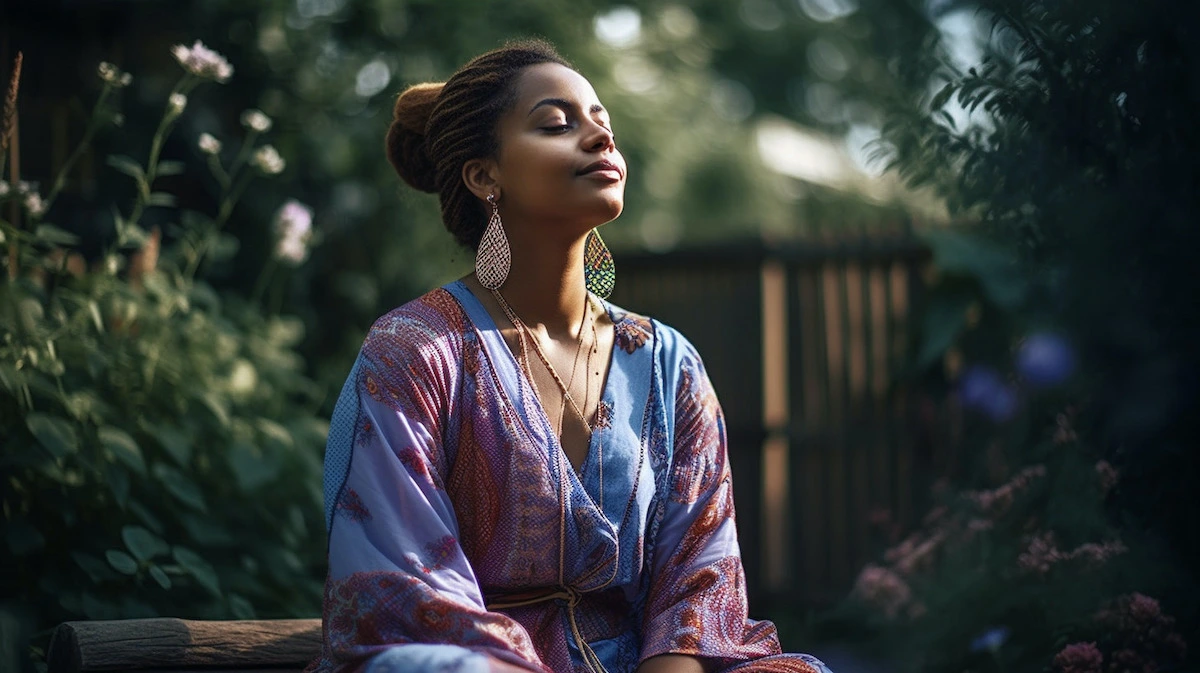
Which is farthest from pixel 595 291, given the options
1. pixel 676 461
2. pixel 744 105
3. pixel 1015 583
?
pixel 744 105

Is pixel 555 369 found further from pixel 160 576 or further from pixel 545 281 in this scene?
pixel 160 576

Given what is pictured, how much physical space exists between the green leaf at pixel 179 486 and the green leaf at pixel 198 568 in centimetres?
13

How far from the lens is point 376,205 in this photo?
5.96 metres

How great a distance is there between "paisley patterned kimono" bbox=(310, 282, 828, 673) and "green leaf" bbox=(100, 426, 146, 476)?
3.51ft

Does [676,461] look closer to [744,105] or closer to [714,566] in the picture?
[714,566]

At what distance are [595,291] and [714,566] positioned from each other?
63 centimetres

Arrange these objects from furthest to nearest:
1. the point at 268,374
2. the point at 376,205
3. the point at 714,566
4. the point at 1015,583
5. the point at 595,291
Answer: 1. the point at 376,205
2. the point at 268,374
3. the point at 1015,583
4. the point at 595,291
5. the point at 714,566

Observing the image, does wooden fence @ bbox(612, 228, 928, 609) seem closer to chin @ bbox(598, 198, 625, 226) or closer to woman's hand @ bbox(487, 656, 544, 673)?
chin @ bbox(598, 198, 625, 226)

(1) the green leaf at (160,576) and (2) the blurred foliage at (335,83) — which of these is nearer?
(1) the green leaf at (160,576)

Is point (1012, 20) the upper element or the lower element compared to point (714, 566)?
upper

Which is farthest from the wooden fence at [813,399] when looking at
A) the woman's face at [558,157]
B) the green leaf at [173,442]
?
the woman's face at [558,157]

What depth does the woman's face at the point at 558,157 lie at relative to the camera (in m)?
2.41

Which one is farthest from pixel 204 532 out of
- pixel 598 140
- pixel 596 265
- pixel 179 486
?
pixel 598 140

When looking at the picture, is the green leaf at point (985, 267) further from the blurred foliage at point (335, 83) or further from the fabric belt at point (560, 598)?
the fabric belt at point (560, 598)
